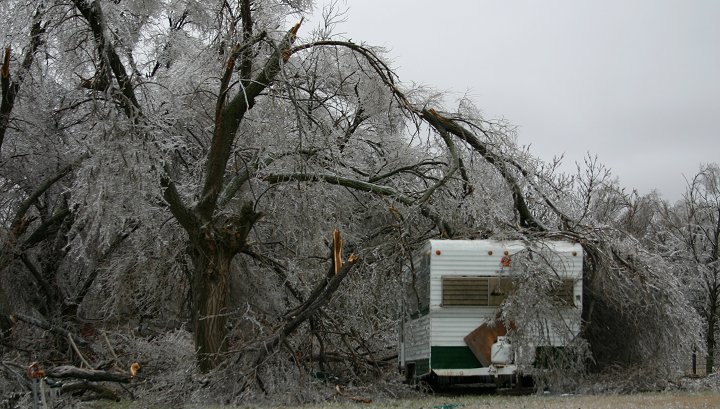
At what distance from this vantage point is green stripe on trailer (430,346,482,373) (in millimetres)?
11633

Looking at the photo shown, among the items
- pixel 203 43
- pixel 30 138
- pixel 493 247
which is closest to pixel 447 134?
pixel 493 247

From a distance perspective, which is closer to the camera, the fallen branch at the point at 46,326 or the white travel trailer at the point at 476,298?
the white travel trailer at the point at 476,298

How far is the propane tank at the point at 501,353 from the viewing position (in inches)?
453

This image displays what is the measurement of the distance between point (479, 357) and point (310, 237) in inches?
148

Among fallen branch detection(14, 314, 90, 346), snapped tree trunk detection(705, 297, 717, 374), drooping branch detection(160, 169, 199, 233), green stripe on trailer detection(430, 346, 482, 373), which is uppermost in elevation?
drooping branch detection(160, 169, 199, 233)

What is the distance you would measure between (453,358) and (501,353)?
62cm

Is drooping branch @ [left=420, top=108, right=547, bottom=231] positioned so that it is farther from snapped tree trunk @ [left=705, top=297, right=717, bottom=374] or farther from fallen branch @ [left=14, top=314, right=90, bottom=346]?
snapped tree trunk @ [left=705, top=297, right=717, bottom=374]

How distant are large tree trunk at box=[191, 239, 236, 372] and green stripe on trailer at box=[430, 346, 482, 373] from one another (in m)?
2.91

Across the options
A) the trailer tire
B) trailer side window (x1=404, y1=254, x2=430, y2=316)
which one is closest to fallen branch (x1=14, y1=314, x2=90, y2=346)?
the trailer tire

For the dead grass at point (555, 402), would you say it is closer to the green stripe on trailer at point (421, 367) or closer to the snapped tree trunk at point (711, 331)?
the green stripe on trailer at point (421, 367)

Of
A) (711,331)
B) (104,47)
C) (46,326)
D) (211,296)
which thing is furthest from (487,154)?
(711,331)

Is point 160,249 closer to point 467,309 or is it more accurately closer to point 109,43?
point 109,43

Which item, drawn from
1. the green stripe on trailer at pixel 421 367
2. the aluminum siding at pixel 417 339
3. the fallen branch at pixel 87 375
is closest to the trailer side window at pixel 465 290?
the aluminum siding at pixel 417 339

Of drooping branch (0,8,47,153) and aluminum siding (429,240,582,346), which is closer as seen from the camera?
aluminum siding (429,240,582,346)
